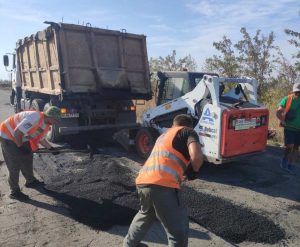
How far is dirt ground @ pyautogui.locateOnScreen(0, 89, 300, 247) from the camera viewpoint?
417 centimetres

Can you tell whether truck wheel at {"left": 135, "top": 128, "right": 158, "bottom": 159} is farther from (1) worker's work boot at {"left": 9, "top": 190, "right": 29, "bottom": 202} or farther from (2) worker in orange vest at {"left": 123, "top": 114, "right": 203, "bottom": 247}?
(2) worker in orange vest at {"left": 123, "top": 114, "right": 203, "bottom": 247}

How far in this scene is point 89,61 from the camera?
8.44m

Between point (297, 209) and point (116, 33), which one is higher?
point (116, 33)

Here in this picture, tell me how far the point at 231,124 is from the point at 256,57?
1157 centimetres

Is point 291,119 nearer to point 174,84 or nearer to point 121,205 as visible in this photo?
point 174,84

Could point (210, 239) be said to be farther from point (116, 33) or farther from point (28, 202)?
point (116, 33)

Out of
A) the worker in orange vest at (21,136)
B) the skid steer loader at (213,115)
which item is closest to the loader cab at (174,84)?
the skid steer loader at (213,115)

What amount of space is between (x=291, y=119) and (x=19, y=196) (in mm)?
4923

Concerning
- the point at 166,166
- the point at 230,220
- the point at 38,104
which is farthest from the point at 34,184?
the point at 38,104

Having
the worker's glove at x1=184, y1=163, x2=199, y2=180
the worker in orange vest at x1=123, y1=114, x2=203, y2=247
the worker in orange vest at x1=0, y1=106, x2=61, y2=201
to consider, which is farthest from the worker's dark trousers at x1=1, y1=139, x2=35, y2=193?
the worker's glove at x1=184, y1=163, x2=199, y2=180

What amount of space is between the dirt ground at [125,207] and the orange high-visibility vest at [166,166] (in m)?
1.15

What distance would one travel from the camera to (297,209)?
5191 mm

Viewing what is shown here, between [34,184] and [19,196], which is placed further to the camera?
[34,184]

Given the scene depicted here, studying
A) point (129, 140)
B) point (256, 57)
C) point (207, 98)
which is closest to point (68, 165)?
point (129, 140)
